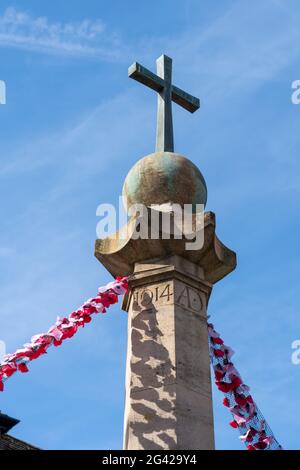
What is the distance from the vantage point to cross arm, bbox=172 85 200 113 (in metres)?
10.9

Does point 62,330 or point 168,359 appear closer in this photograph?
point 168,359

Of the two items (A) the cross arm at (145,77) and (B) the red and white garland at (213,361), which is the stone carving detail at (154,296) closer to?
(B) the red and white garland at (213,361)

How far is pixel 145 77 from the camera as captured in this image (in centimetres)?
1042

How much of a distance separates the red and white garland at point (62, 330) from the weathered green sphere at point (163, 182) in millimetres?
948

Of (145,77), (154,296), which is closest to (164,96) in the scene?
(145,77)

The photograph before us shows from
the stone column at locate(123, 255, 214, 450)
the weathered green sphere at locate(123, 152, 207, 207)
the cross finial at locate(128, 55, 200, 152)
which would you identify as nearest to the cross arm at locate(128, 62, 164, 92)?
the cross finial at locate(128, 55, 200, 152)

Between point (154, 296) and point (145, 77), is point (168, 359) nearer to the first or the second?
point (154, 296)

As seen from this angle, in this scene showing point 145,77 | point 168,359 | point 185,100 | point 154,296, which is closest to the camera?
point 168,359

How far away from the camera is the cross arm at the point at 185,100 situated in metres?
10.9

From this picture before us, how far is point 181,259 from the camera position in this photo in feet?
29.3

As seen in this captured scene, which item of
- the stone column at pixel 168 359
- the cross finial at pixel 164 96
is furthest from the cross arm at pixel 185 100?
the stone column at pixel 168 359

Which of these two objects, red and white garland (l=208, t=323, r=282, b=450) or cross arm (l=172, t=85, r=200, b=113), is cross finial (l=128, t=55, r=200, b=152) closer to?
cross arm (l=172, t=85, r=200, b=113)

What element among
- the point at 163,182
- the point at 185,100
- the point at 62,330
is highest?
the point at 185,100

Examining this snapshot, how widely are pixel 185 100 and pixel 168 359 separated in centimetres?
404
